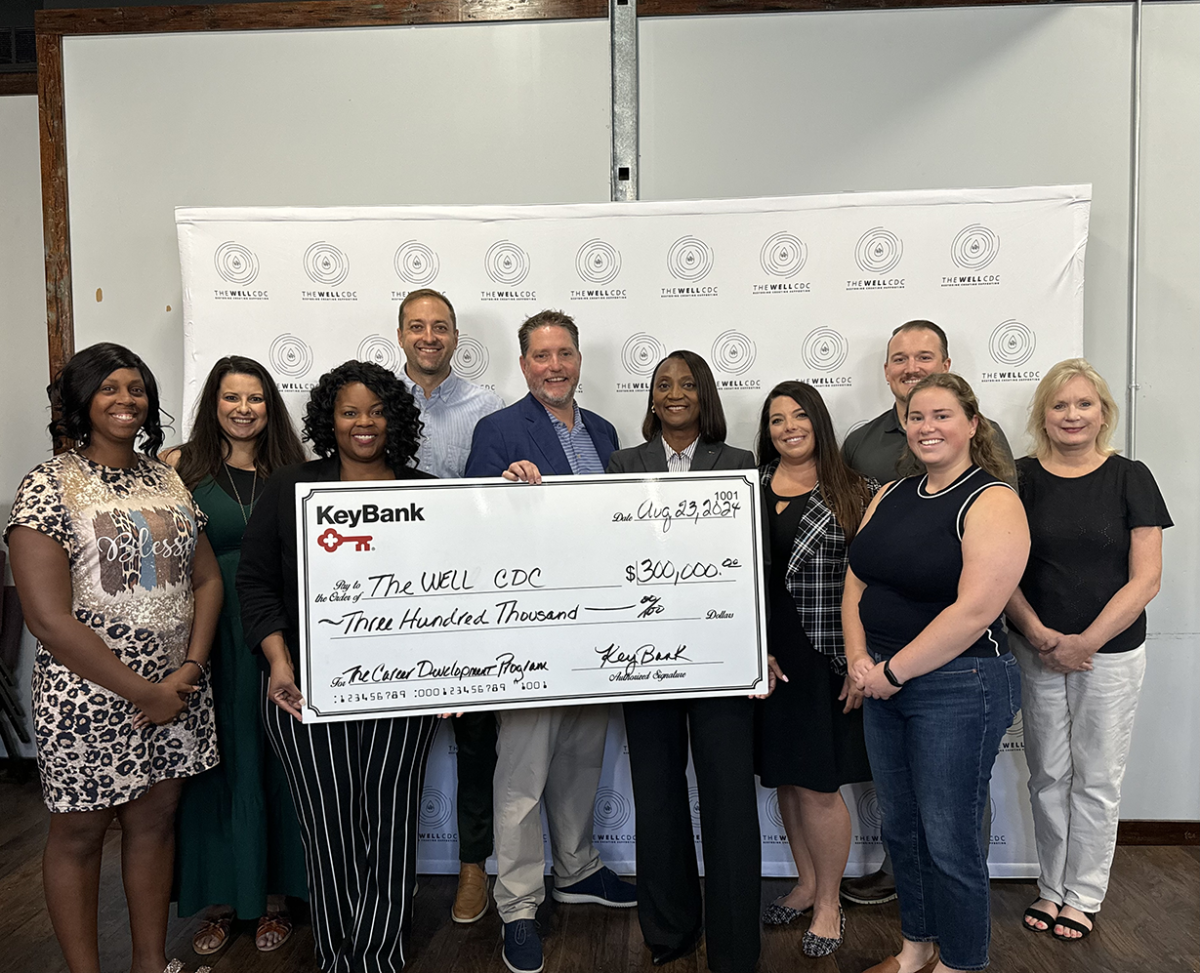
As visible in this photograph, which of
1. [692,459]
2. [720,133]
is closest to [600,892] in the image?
[692,459]

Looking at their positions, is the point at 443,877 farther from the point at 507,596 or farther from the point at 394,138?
the point at 394,138

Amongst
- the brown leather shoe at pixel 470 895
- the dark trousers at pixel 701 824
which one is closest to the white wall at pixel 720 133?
→ the dark trousers at pixel 701 824

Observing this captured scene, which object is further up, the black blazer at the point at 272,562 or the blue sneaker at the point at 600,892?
the black blazer at the point at 272,562

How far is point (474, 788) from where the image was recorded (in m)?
2.66

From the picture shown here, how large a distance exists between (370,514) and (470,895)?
140cm

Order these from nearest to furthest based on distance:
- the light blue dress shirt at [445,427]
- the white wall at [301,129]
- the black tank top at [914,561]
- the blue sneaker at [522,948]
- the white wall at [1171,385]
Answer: the black tank top at [914,561] < the blue sneaker at [522,948] < the light blue dress shirt at [445,427] < the white wall at [1171,385] < the white wall at [301,129]

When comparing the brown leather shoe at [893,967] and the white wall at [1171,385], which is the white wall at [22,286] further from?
the white wall at [1171,385]

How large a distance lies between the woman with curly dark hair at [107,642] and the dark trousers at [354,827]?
0.30 m

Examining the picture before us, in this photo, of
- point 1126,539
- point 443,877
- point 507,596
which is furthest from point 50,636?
point 1126,539

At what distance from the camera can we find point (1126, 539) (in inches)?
93.4

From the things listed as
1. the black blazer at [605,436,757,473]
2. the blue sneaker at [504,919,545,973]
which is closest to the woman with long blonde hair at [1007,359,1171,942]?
the black blazer at [605,436,757,473]

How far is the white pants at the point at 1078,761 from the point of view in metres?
2.43

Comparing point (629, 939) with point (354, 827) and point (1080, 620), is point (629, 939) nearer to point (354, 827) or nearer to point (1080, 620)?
point (354, 827)

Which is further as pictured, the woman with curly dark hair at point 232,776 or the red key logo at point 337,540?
the woman with curly dark hair at point 232,776
